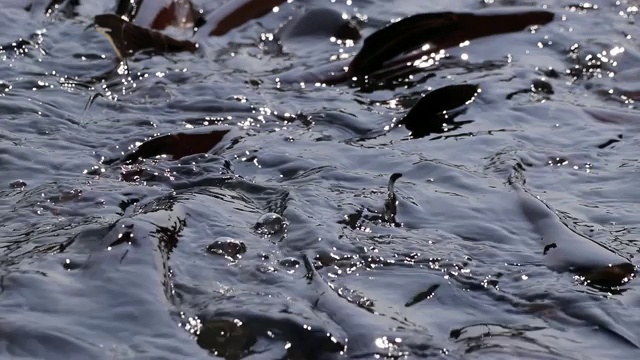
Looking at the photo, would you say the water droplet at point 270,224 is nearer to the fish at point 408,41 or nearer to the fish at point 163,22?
the fish at point 408,41

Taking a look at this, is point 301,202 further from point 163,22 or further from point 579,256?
point 163,22

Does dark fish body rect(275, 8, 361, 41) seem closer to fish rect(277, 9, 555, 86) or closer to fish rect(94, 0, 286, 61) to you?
fish rect(94, 0, 286, 61)

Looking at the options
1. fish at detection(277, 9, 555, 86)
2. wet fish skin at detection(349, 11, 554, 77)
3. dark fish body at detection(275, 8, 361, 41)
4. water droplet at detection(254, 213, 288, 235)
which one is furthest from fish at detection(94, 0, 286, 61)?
water droplet at detection(254, 213, 288, 235)

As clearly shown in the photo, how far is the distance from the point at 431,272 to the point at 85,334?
0.89 meters

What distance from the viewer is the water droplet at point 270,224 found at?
296cm

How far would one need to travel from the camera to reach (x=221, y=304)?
2492mm

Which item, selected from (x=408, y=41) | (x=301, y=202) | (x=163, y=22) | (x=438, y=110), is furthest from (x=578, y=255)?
(x=163, y=22)

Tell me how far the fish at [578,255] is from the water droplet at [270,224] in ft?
2.28

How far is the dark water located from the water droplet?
0.02 m

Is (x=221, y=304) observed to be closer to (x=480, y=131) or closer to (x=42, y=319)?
(x=42, y=319)

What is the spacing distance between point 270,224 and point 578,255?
0.81 m

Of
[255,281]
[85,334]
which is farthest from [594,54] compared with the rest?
[85,334]

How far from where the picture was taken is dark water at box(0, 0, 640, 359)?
2.43 m

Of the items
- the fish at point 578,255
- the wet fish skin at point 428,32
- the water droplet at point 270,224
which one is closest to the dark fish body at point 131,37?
the wet fish skin at point 428,32
